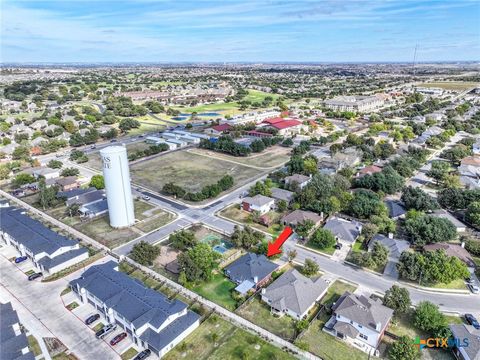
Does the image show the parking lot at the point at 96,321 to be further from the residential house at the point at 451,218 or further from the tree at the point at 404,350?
the residential house at the point at 451,218

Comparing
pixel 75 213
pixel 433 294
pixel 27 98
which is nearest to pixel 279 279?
A: pixel 433 294

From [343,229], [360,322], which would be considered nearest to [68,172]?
[343,229]

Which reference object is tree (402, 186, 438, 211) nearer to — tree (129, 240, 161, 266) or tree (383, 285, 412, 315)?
tree (383, 285, 412, 315)

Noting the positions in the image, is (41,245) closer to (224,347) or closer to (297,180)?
(224,347)

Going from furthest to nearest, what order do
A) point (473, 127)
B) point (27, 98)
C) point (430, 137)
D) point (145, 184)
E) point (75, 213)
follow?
point (27, 98) < point (473, 127) < point (430, 137) < point (145, 184) < point (75, 213)

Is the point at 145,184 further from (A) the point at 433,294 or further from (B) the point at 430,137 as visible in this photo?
(B) the point at 430,137

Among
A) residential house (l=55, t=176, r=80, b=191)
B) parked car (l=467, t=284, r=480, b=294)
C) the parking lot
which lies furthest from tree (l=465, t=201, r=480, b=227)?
residential house (l=55, t=176, r=80, b=191)
